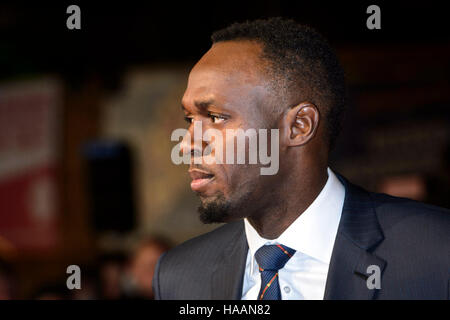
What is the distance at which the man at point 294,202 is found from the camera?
1481 mm

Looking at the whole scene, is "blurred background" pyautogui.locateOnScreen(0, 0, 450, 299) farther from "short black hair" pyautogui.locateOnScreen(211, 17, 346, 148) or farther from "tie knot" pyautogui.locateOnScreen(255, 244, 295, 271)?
"tie knot" pyautogui.locateOnScreen(255, 244, 295, 271)

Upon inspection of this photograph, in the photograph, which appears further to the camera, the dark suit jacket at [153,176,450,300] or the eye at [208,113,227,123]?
A: the eye at [208,113,227,123]

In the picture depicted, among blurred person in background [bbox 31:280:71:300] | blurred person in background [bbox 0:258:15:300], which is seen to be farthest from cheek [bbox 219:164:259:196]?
blurred person in background [bbox 0:258:15:300]

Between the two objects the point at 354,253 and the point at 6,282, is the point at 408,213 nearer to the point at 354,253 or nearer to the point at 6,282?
the point at 354,253

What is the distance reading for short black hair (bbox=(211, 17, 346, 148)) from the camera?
162 centimetres

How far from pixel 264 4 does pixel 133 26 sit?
66.1 inches

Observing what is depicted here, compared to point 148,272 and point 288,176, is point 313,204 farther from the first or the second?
point 148,272

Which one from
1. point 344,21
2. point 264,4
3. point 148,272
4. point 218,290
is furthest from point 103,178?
point 218,290

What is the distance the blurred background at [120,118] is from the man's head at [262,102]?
13.9 ft

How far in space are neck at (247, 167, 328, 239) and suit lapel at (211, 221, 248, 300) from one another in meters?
0.10

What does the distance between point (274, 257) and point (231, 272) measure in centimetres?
15

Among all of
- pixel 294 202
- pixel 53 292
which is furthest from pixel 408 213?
pixel 53 292

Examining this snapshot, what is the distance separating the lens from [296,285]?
1577mm

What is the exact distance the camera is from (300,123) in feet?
5.35
